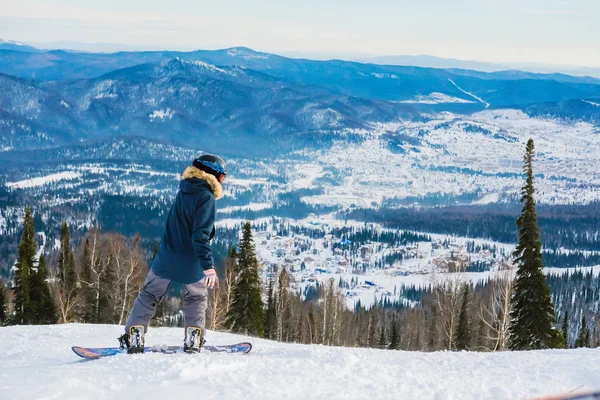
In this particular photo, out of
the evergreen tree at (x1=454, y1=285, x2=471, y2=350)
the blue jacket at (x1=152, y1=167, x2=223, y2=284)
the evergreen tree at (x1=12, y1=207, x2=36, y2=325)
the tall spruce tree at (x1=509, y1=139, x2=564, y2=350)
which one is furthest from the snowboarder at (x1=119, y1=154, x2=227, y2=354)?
the evergreen tree at (x1=454, y1=285, x2=471, y2=350)

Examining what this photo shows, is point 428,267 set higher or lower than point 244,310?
lower

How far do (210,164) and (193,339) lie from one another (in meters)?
2.06

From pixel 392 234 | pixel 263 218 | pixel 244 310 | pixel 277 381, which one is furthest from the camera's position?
pixel 263 218

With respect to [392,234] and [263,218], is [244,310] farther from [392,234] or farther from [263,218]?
[263,218]

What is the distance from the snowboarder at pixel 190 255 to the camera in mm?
5637

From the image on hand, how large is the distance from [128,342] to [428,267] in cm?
12369

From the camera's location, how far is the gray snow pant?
6070 mm

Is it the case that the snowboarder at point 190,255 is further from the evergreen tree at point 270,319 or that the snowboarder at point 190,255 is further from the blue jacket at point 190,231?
the evergreen tree at point 270,319

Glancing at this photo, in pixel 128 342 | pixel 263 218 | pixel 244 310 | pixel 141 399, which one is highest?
pixel 141 399

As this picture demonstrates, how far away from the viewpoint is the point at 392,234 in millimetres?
161625

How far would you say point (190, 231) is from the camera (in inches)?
227

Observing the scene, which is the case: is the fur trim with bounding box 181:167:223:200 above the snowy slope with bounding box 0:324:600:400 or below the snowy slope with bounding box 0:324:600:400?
above

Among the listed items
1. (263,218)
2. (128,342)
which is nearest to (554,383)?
(128,342)

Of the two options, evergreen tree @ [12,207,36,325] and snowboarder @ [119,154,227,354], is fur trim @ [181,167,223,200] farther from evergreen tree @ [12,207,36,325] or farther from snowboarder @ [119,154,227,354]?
evergreen tree @ [12,207,36,325]
